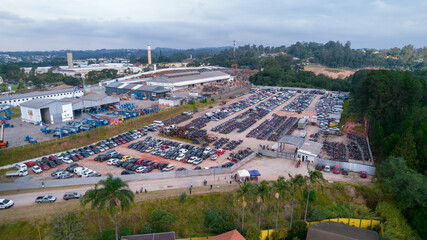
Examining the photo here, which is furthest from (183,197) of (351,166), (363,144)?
(363,144)

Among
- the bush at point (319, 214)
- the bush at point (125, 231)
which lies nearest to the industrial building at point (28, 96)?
the bush at point (125, 231)

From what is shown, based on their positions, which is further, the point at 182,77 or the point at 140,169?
the point at 182,77

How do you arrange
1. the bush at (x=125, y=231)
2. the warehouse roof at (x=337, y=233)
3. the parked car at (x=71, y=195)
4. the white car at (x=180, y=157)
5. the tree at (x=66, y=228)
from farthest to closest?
the white car at (x=180, y=157) < the parked car at (x=71, y=195) < the bush at (x=125, y=231) < the warehouse roof at (x=337, y=233) < the tree at (x=66, y=228)

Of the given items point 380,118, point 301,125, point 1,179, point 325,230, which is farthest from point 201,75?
point 325,230

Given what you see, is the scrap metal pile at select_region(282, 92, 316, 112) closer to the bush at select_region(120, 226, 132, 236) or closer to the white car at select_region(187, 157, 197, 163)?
the white car at select_region(187, 157, 197, 163)

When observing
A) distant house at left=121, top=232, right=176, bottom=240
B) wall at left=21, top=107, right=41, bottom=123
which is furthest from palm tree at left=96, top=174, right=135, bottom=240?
wall at left=21, top=107, right=41, bottom=123

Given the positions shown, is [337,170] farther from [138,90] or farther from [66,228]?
[138,90]

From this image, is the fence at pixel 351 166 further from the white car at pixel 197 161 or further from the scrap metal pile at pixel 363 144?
the white car at pixel 197 161
